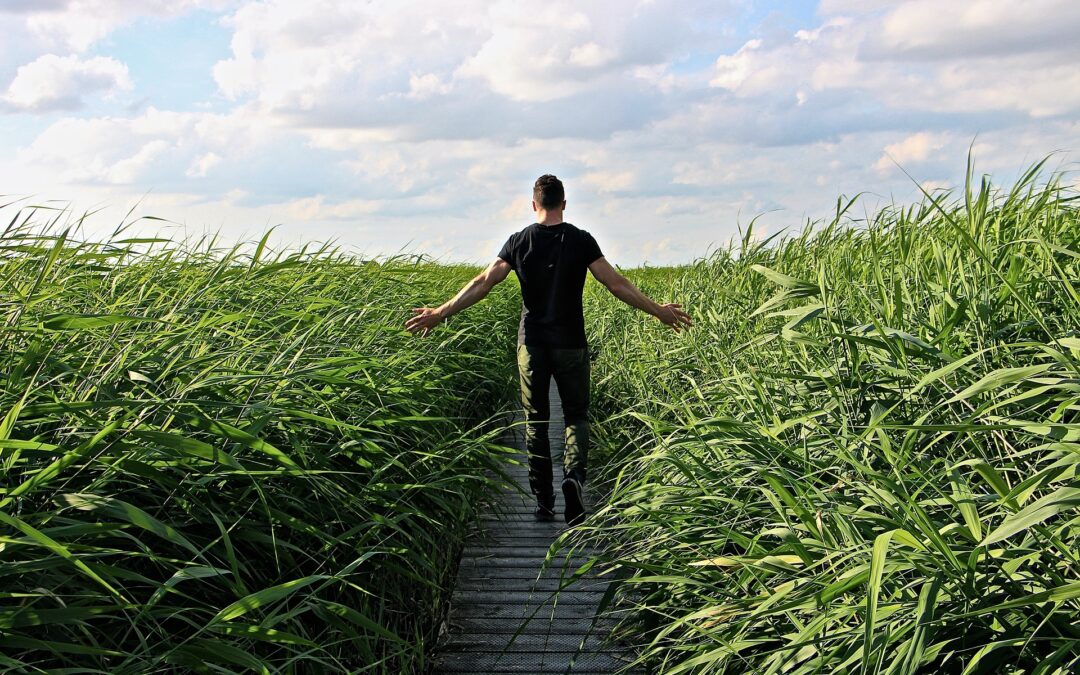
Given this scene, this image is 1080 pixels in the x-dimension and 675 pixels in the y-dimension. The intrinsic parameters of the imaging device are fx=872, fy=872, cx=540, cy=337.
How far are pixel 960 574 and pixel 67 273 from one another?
13.3ft

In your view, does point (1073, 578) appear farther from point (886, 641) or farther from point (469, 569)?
point (469, 569)

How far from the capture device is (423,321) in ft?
15.8

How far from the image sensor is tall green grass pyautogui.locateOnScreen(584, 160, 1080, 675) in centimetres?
201

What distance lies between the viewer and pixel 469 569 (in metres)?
4.32

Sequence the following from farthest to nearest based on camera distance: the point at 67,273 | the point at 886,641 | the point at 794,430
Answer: the point at 67,273, the point at 794,430, the point at 886,641

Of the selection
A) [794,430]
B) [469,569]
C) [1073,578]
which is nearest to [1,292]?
[469,569]

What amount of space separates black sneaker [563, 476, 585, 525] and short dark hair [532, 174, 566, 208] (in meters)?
1.63

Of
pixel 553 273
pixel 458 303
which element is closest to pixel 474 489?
pixel 458 303

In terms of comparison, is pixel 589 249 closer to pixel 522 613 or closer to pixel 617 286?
pixel 617 286

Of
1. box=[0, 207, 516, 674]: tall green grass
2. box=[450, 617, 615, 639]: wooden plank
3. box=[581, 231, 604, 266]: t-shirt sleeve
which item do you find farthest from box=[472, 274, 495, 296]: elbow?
box=[450, 617, 615, 639]: wooden plank

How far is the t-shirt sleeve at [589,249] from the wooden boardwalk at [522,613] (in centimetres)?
160

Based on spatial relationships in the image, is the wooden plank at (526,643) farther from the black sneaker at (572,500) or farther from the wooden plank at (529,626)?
the black sneaker at (572,500)

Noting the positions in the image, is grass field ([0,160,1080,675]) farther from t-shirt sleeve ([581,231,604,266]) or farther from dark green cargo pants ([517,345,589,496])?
t-shirt sleeve ([581,231,604,266])

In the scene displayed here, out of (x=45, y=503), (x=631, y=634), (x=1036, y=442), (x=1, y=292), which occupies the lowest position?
(x=631, y=634)
